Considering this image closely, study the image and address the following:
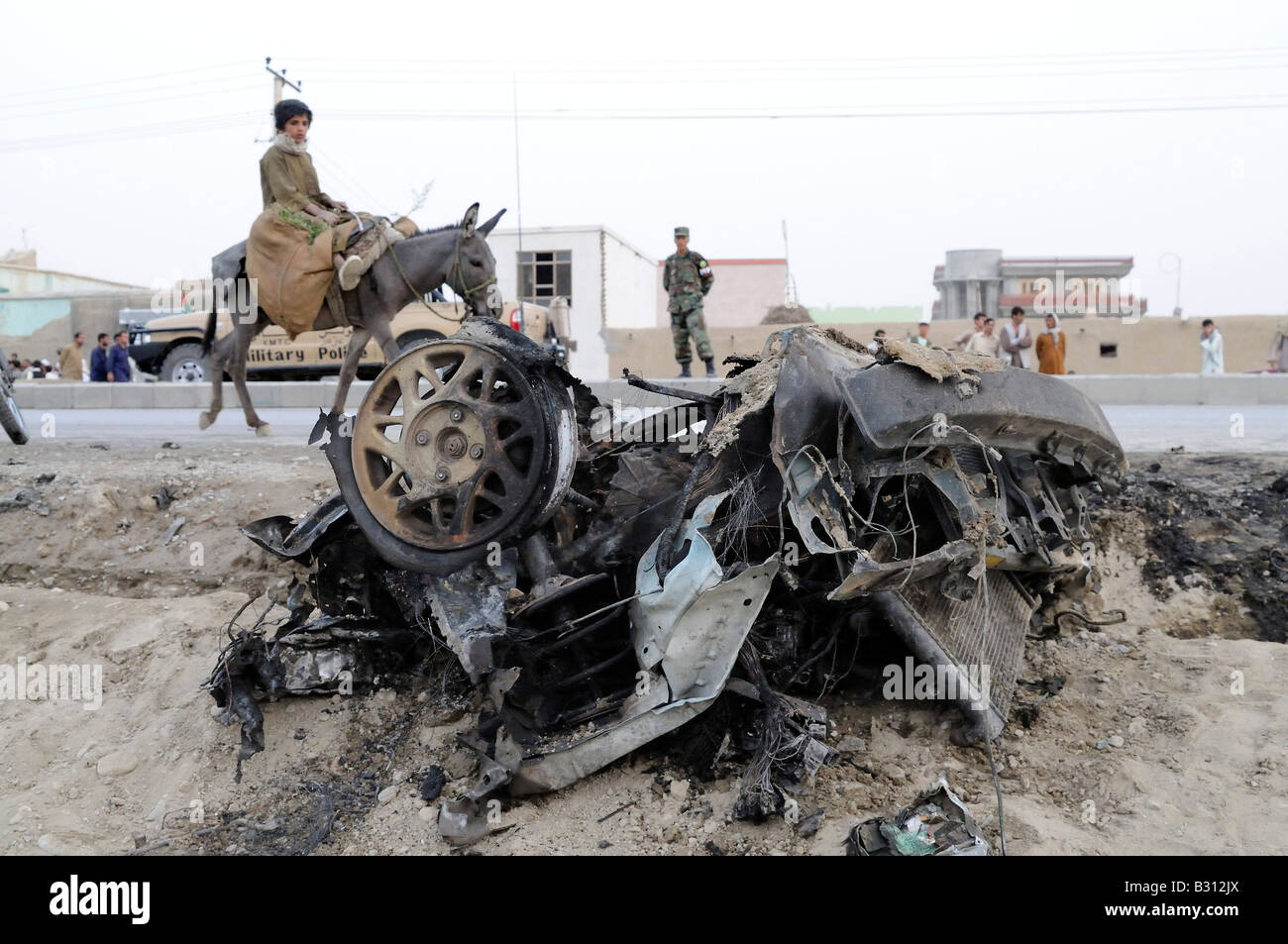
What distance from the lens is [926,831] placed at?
2.95 m

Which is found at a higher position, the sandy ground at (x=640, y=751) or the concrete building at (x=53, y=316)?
the concrete building at (x=53, y=316)

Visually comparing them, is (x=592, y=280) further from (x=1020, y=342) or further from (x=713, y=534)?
(x=713, y=534)

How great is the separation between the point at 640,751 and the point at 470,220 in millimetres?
5249

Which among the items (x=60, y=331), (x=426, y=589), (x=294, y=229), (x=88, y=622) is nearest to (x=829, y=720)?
(x=426, y=589)

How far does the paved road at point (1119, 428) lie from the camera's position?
6961 millimetres

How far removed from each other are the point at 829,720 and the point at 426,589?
159 centimetres

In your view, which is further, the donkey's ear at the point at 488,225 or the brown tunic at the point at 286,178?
the donkey's ear at the point at 488,225

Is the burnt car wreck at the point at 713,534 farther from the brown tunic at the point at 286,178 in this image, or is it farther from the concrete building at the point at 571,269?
the concrete building at the point at 571,269

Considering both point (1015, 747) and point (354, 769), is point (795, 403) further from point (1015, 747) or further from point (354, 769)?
point (354, 769)

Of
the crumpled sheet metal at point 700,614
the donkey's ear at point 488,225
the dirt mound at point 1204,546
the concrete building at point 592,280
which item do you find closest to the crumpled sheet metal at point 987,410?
the crumpled sheet metal at point 700,614

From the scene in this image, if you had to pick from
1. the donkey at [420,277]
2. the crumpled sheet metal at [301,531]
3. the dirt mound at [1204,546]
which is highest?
the donkey at [420,277]

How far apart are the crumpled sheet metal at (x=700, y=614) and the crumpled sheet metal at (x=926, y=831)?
63 centimetres

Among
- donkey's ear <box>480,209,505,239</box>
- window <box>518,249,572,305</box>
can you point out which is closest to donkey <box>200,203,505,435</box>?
donkey's ear <box>480,209,505,239</box>

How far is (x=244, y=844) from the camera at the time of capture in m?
3.55
